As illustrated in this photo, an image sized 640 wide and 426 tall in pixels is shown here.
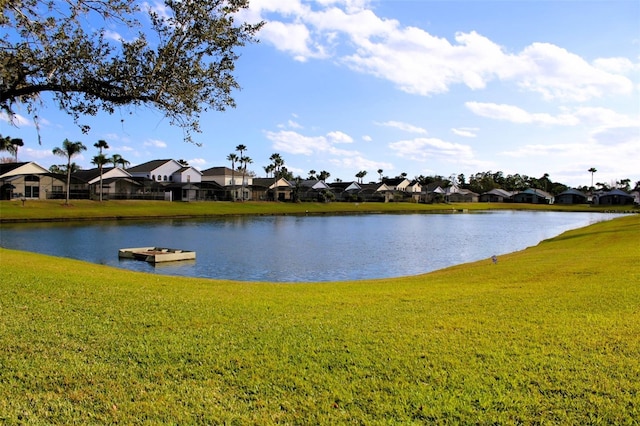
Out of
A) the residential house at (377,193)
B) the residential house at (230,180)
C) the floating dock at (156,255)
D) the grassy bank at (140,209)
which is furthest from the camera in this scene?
the residential house at (377,193)

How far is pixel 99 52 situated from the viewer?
9.59 metres

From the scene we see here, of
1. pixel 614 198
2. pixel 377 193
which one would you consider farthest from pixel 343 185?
pixel 614 198

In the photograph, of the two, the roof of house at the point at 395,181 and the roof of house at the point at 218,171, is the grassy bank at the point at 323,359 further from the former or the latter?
the roof of house at the point at 395,181

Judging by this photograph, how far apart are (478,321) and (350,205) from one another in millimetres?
117874

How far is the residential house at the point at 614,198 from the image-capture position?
499ft

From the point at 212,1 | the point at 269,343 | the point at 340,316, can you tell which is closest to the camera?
the point at 269,343

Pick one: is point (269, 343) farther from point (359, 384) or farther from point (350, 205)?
point (350, 205)

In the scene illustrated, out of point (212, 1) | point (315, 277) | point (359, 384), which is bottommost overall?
point (315, 277)

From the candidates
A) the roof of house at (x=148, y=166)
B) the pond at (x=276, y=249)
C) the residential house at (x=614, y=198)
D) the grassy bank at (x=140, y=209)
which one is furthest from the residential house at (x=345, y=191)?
the pond at (x=276, y=249)

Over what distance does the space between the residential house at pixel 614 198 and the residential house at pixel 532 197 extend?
16.3 metres

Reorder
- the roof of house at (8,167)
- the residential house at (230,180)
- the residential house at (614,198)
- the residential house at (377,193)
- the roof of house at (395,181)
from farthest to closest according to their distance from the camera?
the roof of house at (395,181)
the residential house at (377,193)
the residential house at (614,198)
the residential house at (230,180)
the roof of house at (8,167)

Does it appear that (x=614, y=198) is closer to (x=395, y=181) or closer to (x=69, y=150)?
(x=395, y=181)

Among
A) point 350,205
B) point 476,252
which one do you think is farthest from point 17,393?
point 350,205

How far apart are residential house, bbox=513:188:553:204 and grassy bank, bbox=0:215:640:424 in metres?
176
